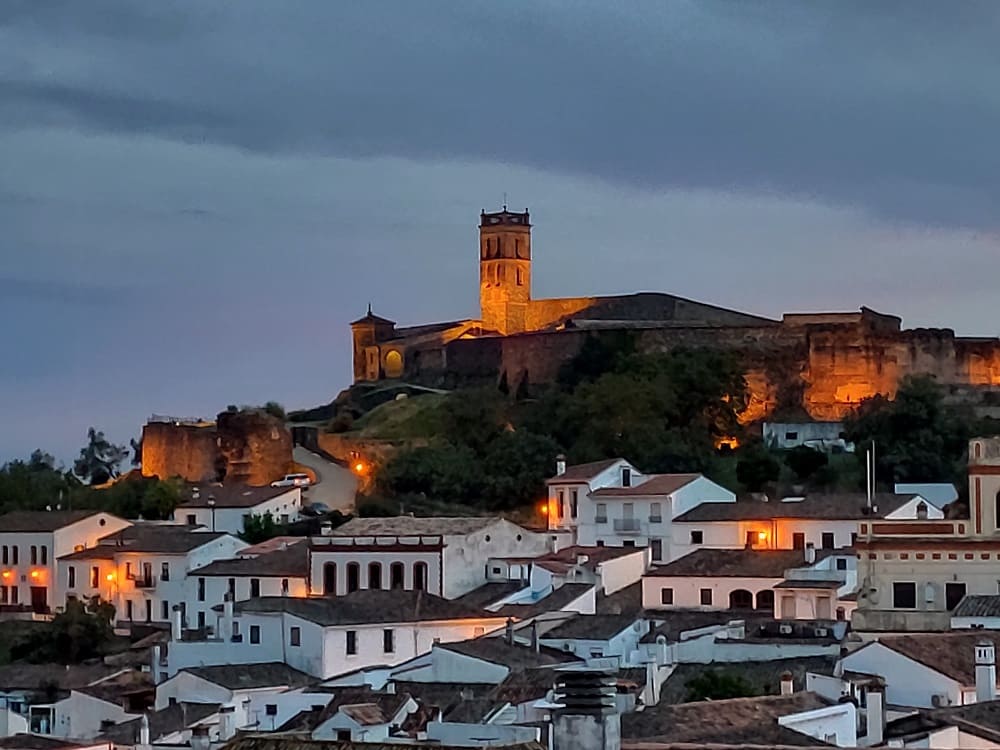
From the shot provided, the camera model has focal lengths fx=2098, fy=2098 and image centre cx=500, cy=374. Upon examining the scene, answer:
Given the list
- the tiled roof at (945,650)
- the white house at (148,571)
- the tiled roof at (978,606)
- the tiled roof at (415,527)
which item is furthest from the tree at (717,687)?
the white house at (148,571)

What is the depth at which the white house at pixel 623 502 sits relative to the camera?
48438 millimetres

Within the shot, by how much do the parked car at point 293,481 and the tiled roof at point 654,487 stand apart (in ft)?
47.4

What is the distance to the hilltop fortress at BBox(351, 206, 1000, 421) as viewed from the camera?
6888 cm

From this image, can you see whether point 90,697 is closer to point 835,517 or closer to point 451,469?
point 835,517

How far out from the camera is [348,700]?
30.3m

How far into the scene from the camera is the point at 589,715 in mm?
11828

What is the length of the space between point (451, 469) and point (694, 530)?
13391 mm

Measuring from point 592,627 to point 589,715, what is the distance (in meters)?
24.2

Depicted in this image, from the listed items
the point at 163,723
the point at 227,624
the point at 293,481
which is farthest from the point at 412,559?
the point at 293,481

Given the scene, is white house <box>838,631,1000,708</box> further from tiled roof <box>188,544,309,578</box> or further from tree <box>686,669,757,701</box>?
tiled roof <box>188,544,309,578</box>

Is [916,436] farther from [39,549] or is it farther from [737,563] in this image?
[39,549]

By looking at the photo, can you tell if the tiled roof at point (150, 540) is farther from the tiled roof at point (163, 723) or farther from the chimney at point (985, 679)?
the chimney at point (985, 679)

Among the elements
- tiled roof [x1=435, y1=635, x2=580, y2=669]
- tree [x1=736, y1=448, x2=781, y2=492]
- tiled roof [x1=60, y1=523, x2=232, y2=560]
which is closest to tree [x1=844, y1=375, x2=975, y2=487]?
tree [x1=736, y1=448, x2=781, y2=492]

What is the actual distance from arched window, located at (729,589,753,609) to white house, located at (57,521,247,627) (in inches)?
484
